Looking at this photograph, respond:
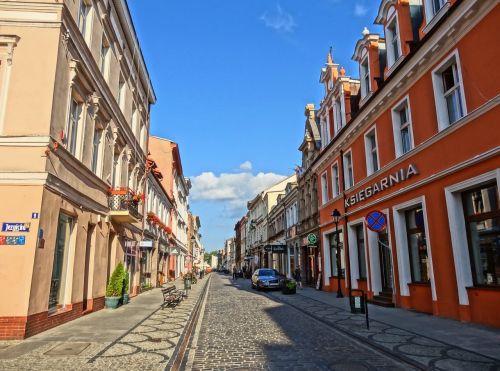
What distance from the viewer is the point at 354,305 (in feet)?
40.5

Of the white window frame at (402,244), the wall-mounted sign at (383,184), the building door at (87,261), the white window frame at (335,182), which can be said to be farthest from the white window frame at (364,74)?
the building door at (87,261)

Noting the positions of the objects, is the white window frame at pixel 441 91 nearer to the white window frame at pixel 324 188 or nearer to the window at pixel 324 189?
the white window frame at pixel 324 188

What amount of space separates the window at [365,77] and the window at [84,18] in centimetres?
1183

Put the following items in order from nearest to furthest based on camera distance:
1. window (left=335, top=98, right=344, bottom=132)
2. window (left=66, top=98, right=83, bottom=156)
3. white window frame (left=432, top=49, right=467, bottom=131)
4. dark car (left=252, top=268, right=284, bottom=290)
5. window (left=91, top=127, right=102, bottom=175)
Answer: white window frame (left=432, top=49, right=467, bottom=131) → window (left=66, top=98, right=83, bottom=156) → window (left=91, top=127, right=102, bottom=175) → window (left=335, top=98, right=344, bottom=132) → dark car (left=252, top=268, right=284, bottom=290)

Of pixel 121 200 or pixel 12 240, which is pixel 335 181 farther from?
pixel 12 240

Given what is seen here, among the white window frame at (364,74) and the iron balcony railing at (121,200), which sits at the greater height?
the white window frame at (364,74)

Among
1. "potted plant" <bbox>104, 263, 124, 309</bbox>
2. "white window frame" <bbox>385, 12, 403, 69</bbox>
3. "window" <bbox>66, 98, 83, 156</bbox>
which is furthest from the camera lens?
"potted plant" <bbox>104, 263, 124, 309</bbox>

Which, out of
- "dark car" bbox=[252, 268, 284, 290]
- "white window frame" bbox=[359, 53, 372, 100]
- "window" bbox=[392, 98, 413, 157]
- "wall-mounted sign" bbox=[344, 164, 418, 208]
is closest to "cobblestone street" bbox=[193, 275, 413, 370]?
"wall-mounted sign" bbox=[344, 164, 418, 208]

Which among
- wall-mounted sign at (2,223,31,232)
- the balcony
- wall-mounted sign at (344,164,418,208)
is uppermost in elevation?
wall-mounted sign at (344,164,418,208)

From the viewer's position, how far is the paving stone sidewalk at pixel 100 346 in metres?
6.94

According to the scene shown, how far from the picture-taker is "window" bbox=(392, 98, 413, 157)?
47.1 feet

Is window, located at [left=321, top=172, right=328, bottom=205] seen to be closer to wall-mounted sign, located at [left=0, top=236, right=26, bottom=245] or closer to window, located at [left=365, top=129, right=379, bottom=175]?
window, located at [left=365, top=129, right=379, bottom=175]

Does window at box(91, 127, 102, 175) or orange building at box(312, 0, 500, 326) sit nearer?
orange building at box(312, 0, 500, 326)

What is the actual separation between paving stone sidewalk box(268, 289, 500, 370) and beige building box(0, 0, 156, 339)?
7.85 metres
